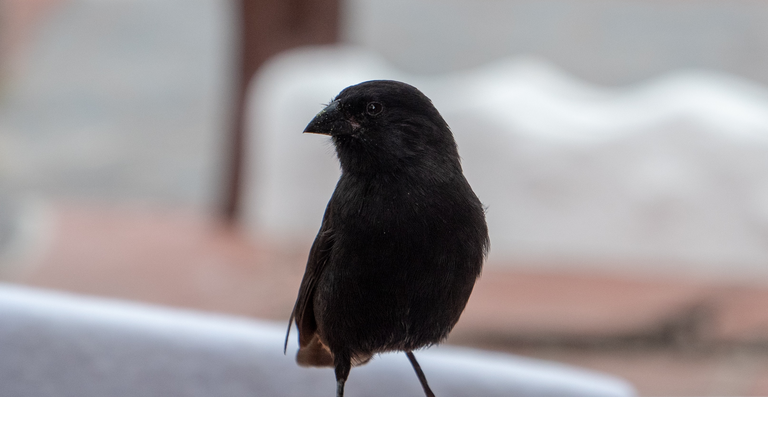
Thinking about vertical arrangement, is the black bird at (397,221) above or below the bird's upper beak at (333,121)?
below

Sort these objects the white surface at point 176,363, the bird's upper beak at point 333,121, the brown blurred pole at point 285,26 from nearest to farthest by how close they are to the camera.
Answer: the bird's upper beak at point 333,121 < the white surface at point 176,363 < the brown blurred pole at point 285,26

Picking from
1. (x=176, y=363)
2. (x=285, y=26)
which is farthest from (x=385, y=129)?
(x=285, y=26)

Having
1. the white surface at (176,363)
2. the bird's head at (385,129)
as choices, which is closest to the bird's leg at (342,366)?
the bird's head at (385,129)

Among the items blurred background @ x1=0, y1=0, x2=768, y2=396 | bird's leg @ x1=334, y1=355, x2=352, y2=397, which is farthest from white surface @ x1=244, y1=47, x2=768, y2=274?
bird's leg @ x1=334, y1=355, x2=352, y2=397

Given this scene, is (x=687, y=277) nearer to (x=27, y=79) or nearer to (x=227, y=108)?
(x=227, y=108)

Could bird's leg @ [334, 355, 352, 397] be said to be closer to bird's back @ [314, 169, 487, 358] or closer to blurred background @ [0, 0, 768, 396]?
bird's back @ [314, 169, 487, 358]

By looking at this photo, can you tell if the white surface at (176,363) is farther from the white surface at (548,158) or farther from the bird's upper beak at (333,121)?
the bird's upper beak at (333,121)
